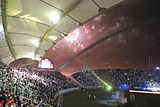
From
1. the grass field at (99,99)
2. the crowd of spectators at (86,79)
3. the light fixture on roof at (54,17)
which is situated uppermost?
the light fixture on roof at (54,17)

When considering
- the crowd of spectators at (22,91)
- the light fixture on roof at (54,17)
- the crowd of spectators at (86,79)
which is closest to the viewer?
the light fixture on roof at (54,17)

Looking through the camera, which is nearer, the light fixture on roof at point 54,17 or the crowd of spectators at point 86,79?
the light fixture on roof at point 54,17

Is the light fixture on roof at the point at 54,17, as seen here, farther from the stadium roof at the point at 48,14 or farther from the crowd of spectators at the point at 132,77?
the crowd of spectators at the point at 132,77

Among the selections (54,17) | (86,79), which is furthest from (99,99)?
(86,79)

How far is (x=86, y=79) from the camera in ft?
118

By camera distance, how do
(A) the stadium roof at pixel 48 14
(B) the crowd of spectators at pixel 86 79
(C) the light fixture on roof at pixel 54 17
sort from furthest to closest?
(B) the crowd of spectators at pixel 86 79 < (C) the light fixture on roof at pixel 54 17 < (A) the stadium roof at pixel 48 14

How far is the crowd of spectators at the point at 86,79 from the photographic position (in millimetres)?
34969

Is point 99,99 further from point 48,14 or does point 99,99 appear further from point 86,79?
point 86,79

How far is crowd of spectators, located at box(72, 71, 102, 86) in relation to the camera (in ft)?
115

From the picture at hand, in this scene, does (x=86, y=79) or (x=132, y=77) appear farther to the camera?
(x=86, y=79)

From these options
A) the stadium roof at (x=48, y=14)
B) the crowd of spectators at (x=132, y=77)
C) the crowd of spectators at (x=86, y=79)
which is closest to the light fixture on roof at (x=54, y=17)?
the stadium roof at (x=48, y=14)

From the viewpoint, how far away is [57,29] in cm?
909

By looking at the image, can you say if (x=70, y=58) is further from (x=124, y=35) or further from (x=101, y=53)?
(x=124, y=35)

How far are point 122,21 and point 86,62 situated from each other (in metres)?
7.93
